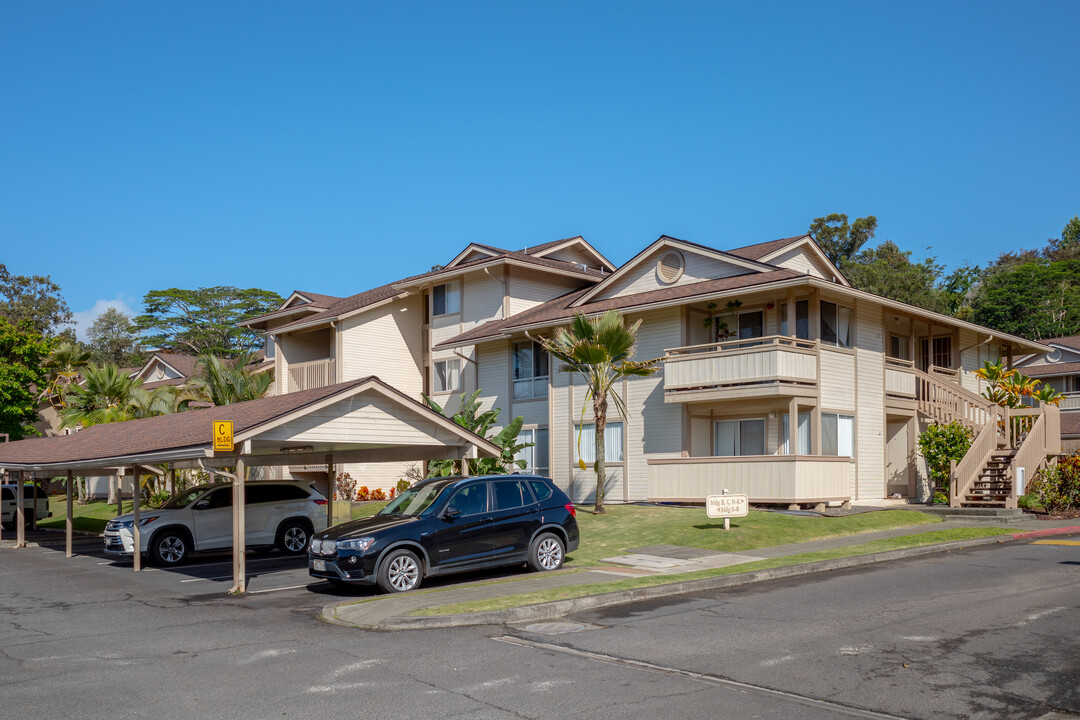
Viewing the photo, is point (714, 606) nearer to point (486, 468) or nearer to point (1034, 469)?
point (486, 468)

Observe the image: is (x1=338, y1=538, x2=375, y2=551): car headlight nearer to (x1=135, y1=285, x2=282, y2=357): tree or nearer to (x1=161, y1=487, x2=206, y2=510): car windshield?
(x1=161, y1=487, x2=206, y2=510): car windshield

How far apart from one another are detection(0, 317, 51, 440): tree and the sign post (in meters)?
37.1

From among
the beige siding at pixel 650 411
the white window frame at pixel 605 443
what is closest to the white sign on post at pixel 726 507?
the beige siding at pixel 650 411

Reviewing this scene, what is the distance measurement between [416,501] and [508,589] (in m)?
2.48

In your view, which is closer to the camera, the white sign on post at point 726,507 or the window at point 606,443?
the white sign on post at point 726,507

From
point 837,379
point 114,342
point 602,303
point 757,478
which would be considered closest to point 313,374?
point 602,303

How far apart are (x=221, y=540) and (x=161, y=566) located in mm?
1309

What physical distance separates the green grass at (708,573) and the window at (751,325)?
8240mm

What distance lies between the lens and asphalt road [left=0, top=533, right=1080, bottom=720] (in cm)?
789

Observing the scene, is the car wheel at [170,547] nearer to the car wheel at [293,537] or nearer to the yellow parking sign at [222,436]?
the car wheel at [293,537]

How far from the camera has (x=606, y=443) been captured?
30000 mm

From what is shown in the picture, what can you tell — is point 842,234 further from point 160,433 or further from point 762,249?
point 160,433

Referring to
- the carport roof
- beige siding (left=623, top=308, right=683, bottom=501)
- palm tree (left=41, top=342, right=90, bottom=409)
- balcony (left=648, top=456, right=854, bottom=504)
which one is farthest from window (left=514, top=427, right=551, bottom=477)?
palm tree (left=41, top=342, right=90, bottom=409)

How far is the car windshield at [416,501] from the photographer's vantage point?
1546cm
